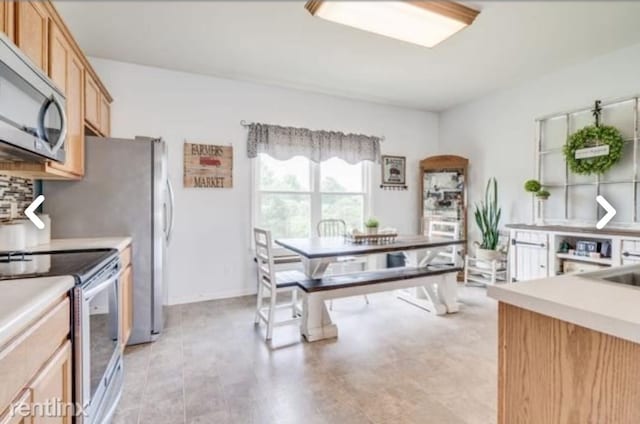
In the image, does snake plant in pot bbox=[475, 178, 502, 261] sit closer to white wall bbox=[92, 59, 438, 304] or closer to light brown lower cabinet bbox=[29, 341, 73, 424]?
white wall bbox=[92, 59, 438, 304]

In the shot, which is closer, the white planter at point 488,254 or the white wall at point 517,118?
the white wall at point 517,118

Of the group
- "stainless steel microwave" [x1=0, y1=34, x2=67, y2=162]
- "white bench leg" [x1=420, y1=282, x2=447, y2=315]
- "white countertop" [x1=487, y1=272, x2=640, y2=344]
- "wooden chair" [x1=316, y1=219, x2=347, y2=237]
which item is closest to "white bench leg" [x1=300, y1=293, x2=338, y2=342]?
"white bench leg" [x1=420, y1=282, x2=447, y2=315]

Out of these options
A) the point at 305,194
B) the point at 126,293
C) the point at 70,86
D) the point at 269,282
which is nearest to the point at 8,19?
the point at 70,86

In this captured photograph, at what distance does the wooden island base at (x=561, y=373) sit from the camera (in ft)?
2.84

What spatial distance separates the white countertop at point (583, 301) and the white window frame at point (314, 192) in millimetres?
2839

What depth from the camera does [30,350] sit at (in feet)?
3.14

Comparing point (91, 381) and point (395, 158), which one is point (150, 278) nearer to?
point (91, 381)

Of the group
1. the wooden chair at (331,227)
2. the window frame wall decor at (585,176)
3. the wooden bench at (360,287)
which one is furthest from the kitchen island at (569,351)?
the wooden chair at (331,227)

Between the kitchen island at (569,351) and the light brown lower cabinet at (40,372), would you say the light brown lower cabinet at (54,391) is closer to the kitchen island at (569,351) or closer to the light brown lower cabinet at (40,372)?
the light brown lower cabinet at (40,372)

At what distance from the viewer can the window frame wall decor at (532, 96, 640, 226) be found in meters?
2.98

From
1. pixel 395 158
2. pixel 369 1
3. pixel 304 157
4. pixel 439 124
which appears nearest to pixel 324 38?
pixel 304 157

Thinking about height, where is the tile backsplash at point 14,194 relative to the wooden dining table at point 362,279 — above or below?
above

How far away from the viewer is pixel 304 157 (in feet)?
13.3

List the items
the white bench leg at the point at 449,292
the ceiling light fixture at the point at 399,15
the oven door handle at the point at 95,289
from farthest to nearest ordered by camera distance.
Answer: the white bench leg at the point at 449,292 → the oven door handle at the point at 95,289 → the ceiling light fixture at the point at 399,15
